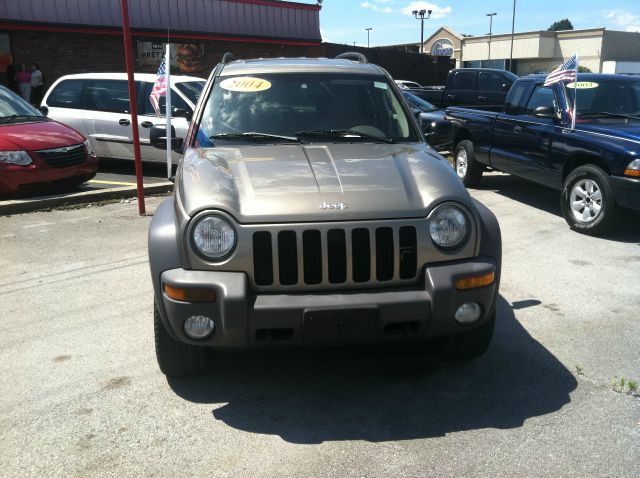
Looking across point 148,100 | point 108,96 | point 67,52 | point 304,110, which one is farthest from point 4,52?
point 304,110

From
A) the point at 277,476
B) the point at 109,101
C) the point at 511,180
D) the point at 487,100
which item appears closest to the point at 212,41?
the point at 487,100

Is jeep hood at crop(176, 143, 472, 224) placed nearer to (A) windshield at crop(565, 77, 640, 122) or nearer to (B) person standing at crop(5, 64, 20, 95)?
(A) windshield at crop(565, 77, 640, 122)

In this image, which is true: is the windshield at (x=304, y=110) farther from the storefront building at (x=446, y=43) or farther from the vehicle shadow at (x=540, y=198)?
the storefront building at (x=446, y=43)

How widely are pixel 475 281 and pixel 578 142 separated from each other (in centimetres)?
456

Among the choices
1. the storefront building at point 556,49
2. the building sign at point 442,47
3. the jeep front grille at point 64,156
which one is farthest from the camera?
the building sign at point 442,47

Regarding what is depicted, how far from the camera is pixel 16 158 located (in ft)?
26.4

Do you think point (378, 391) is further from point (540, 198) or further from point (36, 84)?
point (36, 84)

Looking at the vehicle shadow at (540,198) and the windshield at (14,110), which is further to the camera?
the windshield at (14,110)

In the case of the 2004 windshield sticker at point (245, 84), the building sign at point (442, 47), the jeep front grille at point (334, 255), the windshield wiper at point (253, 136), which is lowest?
the jeep front grille at point (334, 255)

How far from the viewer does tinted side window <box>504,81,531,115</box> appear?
842cm

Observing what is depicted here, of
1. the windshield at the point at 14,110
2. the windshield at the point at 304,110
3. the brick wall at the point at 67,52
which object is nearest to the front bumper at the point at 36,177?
the windshield at the point at 14,110

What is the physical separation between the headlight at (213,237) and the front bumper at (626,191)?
487cm

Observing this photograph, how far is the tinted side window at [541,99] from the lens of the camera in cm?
776

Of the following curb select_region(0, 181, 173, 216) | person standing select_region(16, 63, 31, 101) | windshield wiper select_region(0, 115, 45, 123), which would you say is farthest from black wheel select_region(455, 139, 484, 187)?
person standing select_region(16, 63, 31, 101)
